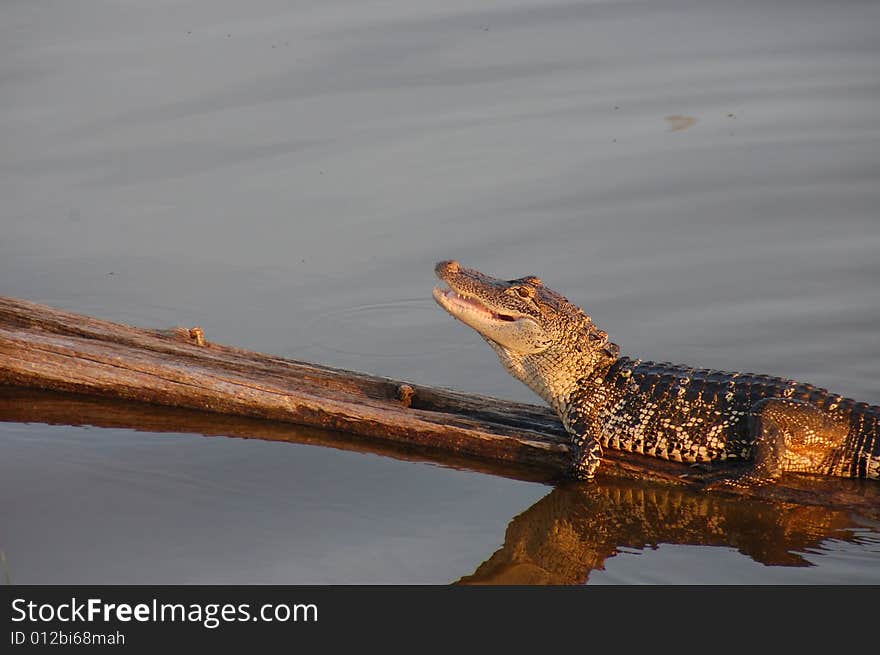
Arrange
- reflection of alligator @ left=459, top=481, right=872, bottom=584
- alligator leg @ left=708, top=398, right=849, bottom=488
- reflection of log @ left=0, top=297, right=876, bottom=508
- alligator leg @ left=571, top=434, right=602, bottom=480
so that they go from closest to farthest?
reflection of alligator @ left=459, top=481, right=872, bottom=584, alligator leg @ left=708, top=398, right=849, bottom=488, alligator leg @ left=571, top=434, right=602, bottom=480, reflection of log @ left=0, top=297, right=876, bottom=508

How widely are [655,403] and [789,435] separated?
774 millimetres

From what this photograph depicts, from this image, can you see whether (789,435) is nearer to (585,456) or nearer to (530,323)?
(585,456)

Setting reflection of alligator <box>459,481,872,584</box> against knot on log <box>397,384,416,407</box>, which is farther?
knot on log <box>397,384,416,407</box>

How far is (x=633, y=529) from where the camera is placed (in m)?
6.71

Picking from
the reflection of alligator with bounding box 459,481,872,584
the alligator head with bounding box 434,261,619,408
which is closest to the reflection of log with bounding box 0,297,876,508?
the reflection of alligator with bounding box 459,481,872,584

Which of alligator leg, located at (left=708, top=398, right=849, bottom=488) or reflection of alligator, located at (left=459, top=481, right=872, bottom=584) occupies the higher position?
alligator leg, located at (left=708, top=398, right=849, bottom=488)

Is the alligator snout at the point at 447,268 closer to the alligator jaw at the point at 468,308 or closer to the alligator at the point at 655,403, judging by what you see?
the alligator at the point at 655,403

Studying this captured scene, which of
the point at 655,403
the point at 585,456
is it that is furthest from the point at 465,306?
the point at 655,403

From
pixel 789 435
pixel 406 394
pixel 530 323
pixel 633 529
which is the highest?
pixel 530 323

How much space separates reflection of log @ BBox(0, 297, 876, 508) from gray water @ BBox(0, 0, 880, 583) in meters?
0.19

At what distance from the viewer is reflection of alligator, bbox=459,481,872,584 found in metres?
6.41

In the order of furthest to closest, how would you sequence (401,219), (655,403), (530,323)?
1. (401,219)
2. (530,323)
3. (655,403)

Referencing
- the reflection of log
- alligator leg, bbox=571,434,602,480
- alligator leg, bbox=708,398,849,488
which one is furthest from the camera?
the reflection of log

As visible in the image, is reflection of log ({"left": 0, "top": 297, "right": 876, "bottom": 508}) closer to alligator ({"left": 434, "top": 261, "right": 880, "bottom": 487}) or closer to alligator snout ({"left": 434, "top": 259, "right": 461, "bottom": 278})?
alligator ({"left": 434, "top": 261, "right": 880, "bottom": 487})
